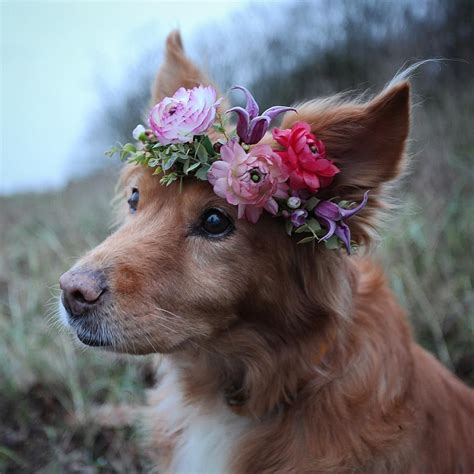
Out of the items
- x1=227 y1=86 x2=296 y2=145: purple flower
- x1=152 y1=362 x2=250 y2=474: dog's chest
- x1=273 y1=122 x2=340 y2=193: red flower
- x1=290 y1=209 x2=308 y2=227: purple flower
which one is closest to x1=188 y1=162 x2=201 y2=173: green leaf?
x1=227 y1=86 x2=296 y2=145: purple flower

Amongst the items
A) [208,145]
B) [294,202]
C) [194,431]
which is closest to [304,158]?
[294,202]

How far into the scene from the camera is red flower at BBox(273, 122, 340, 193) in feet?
7.18

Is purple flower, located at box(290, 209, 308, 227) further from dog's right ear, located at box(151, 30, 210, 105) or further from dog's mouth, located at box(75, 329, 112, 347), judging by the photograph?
dog's right ear, located at box(151, 30, 210, 105)

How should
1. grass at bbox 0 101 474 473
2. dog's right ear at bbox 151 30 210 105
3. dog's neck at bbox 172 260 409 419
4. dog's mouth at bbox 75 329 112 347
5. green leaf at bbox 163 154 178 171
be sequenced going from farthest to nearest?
grass at bbox 0 101 474 473
dog's right ear at bbox 151 30 210 105
dog's neck at bbox 172 260 409 419
green leaf at bbox 163 154 178 171
dog's mouth at bbox 75 329 112 347

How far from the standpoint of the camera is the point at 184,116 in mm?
2227

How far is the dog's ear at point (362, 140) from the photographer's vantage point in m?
2.14

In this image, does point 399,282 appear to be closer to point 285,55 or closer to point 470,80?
point 470,80

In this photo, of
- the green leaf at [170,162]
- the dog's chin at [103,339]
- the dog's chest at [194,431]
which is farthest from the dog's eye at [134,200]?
the dog's chest at [194,431]

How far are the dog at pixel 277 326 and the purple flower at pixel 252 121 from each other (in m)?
0.23

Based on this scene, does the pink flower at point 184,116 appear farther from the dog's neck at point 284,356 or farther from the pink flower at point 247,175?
the dog's neck at point 284,356

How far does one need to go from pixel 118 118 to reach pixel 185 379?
6675 mm

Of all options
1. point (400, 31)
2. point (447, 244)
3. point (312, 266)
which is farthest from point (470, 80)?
point (312, 266)

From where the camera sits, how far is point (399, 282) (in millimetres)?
4637

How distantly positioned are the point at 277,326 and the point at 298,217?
0.56 meters
